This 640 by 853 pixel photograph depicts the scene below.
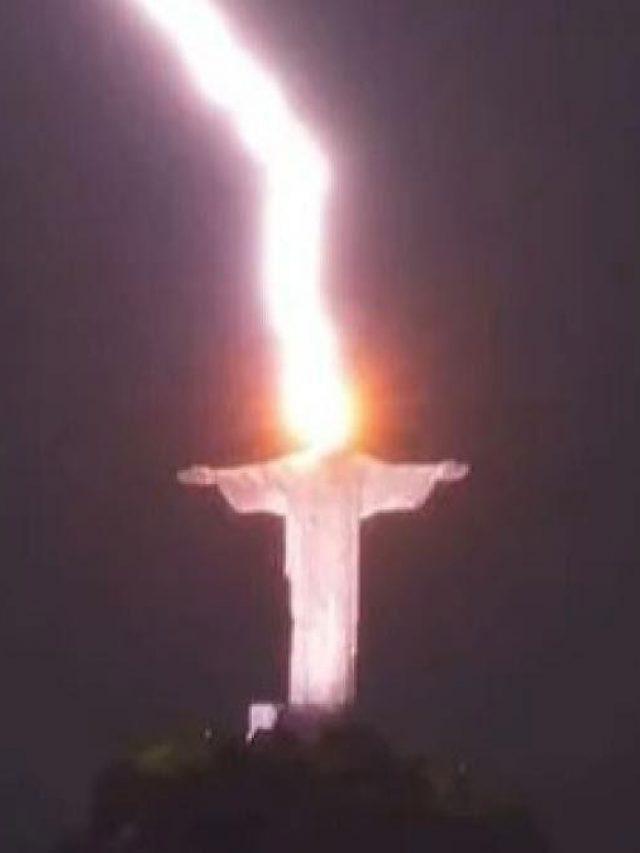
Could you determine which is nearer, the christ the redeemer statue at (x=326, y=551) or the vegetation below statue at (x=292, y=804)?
the vegetation below statue at (x=292, y=804)

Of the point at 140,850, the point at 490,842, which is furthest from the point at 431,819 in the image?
the point at 140,850

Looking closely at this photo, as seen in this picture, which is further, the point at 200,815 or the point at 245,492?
the point at 245,492

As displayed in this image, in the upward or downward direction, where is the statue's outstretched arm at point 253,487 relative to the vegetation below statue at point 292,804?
upward

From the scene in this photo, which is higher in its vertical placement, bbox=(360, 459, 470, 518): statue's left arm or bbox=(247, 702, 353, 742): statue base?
bbox=(360, 459, 470, 518): statue's left arm

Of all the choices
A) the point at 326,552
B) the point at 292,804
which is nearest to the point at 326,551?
the point at 326,552

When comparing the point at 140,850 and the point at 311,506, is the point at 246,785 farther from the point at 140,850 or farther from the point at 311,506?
the point at 311,506

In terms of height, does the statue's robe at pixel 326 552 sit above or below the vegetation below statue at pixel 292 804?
above

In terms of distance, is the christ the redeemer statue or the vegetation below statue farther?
the christ the redeemer statue
